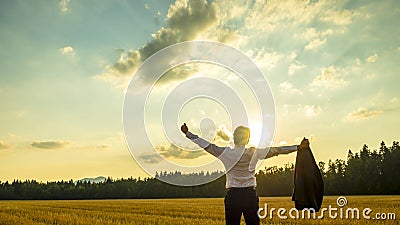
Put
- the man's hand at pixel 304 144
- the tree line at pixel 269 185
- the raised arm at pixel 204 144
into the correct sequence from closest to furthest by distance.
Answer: the raised arm at pixel 204 144, the man's hand at pixel 304 144, the tree line at pixel 269 185

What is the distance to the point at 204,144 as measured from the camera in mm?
5254

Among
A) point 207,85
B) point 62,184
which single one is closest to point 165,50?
point 207,85

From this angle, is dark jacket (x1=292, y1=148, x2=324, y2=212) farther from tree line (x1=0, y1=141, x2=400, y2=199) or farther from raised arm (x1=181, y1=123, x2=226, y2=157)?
tree line (x1=0, y1=141, x2=400, y2=199)

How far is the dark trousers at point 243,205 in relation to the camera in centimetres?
527

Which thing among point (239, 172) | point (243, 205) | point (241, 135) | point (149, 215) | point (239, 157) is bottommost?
point (149, 215)

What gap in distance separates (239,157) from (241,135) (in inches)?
11.0

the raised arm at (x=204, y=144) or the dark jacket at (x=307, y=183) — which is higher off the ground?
the raised arm at (x=204, y=144)

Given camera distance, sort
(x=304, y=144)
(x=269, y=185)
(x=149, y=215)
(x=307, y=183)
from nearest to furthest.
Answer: (x=304, y=144)
(x=307, y=183)
(x=149, y=215)
(x=269, y=185)

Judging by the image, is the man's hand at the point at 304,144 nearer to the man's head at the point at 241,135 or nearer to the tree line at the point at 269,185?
the man's head at the point at 241,135

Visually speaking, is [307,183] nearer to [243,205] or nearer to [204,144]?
[243,205]

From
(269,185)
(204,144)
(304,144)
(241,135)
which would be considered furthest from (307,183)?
(269,185)

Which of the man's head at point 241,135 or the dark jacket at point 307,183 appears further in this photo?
the dark jacket at point 307,183

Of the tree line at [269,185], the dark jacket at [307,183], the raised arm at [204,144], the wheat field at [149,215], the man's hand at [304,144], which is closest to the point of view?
the raised arm at [204,144]

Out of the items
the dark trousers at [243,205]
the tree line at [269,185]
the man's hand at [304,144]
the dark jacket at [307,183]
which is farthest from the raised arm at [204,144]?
the tree line at [269,185]
